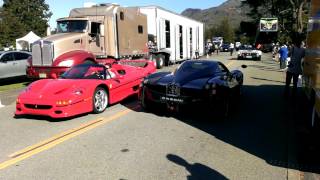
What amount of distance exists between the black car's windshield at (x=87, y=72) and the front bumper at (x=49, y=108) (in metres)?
1.10

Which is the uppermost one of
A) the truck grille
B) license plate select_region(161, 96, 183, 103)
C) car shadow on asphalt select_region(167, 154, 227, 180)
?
the truck grille

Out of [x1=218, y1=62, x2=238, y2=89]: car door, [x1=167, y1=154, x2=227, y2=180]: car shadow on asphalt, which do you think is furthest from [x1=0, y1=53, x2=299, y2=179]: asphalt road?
[x1=218, y1=62, x2=238, y2=89]: car door

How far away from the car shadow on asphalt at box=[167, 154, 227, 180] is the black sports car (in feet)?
8.56

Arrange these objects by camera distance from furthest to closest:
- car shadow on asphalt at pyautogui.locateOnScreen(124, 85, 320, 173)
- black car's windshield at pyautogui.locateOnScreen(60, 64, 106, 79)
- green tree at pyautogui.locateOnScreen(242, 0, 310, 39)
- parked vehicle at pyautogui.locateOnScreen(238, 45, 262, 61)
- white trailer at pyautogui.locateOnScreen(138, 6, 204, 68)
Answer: green tree at pyautogui.locateOnScreen(242, 0, 310, 39)
parked vehicle at pyautogui.locateOnScreen(238, 45, 262, 61)
white trailer at pyautogui.locateOnScreen(138, 6, 204, 68)
black car's windshield at pyautogui.locateOnScreen(60, 64, 106, 79)
car shadow on asphalt at pyautogui.locateOnScreen(124, 85, 320, 173)

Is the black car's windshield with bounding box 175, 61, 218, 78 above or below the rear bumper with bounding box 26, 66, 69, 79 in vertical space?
above

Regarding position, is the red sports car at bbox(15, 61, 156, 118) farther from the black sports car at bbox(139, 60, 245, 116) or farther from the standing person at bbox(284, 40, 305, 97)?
the standing person at bbox(284, 40, 305, 97)

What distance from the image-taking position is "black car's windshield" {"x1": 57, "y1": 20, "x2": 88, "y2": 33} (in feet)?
56.6

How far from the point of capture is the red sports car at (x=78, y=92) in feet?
27.8

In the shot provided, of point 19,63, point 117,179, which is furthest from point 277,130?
point 19,63

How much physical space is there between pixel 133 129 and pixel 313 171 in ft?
11.8

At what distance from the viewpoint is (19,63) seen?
18578mm

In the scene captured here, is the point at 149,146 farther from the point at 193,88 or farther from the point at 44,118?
the point at 44,118

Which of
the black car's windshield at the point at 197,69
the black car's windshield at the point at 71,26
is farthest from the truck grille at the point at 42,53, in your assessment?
the black car's windshield at the point at 197,69

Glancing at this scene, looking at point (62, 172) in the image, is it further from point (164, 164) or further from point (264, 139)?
point (264, 139)
